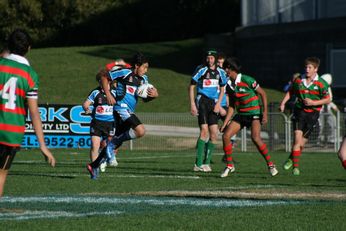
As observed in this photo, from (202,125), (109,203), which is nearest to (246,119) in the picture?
(202,125)

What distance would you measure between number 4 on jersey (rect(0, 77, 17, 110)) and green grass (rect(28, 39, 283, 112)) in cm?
3341

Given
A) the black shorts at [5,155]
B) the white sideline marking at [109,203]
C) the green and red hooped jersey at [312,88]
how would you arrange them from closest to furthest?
the black shorts at [5,155] → the white sideline marking at [109,203] → the green and red hooped jersey at [312,88]

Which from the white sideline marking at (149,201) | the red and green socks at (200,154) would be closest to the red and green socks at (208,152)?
the red and green socks at (200,154)

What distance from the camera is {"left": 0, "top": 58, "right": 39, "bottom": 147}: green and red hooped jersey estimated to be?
1044 centimetres

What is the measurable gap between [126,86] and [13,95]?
7573mm

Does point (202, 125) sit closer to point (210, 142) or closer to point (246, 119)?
point (210, 142)

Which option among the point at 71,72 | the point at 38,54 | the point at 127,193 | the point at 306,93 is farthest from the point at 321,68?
the point at 127,193

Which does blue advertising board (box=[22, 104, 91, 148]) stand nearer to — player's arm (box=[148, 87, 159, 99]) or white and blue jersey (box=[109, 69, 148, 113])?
white and blue jersey (box=[109, 69, 148, 113])

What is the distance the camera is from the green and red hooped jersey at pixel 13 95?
34.2 ft

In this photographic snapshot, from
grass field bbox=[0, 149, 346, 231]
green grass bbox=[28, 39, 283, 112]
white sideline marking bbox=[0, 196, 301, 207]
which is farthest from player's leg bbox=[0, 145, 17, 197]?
green grass bbox=[28, 39, 283, 112]

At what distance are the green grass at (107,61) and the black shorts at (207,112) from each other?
77.8 feet

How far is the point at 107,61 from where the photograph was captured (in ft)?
185

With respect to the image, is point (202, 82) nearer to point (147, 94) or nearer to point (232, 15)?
point (147, 94)

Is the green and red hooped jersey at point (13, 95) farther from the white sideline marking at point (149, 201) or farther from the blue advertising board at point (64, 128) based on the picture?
the blue advertising board at point (64, 128)
